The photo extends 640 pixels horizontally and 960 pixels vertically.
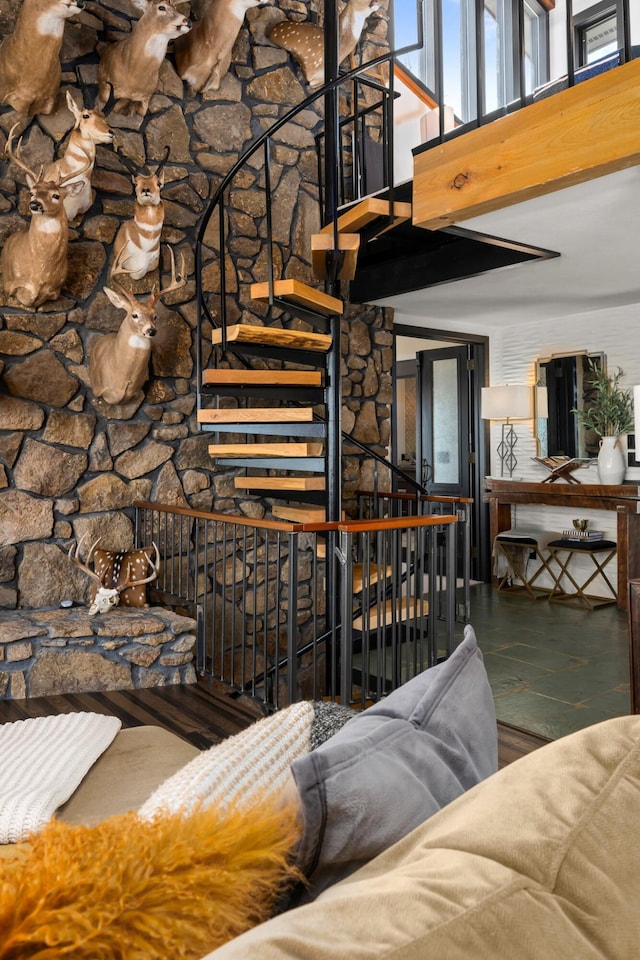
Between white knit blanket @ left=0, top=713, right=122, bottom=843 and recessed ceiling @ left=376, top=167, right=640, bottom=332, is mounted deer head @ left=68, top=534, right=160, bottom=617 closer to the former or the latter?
white knit blanket @ left=0, top=713, right=122, bottom=843

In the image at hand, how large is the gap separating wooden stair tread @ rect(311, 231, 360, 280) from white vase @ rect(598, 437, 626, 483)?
3005mm

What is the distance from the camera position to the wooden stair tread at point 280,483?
4.34m

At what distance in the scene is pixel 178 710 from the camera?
3635 mm

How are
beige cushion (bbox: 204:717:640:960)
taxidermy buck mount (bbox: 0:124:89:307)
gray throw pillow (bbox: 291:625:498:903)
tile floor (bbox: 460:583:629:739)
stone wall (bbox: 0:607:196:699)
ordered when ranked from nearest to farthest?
1. beige cushion (bbox: 204:717:640:960)
2. gray throw pillow (bbox: 291:625:498:903)
3. tile floor (bbox: 460:583:629:739)
4. stone wall (bbox: 0:607:196:699)
5. taxidermy buck mount (bbox: 0:124:89:307)

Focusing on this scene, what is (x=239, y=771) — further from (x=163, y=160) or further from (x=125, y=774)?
(x=163, y=160)

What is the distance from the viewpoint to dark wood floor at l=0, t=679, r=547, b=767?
129 inches

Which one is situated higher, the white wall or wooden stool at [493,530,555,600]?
the white wall

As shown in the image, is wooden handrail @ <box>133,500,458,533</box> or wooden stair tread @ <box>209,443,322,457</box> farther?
wooden stair tread @ <box>209,443,322,457</box>

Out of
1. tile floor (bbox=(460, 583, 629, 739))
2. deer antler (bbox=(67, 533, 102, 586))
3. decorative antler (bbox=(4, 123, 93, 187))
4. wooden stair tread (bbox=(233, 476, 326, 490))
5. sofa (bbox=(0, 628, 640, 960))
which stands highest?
decorative antler (bbox=(4, 123, 93, 187))

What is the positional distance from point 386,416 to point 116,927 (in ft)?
18.4

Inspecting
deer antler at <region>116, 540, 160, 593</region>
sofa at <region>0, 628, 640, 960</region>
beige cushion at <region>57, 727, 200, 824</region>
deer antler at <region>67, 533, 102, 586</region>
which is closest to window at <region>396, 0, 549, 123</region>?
deer antler at <region>116, 540, 160, 593</region>

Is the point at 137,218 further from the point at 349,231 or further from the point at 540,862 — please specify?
the point at 540,862

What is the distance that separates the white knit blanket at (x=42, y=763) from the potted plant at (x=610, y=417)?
5225 mm

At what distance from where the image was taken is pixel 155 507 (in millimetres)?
4527
